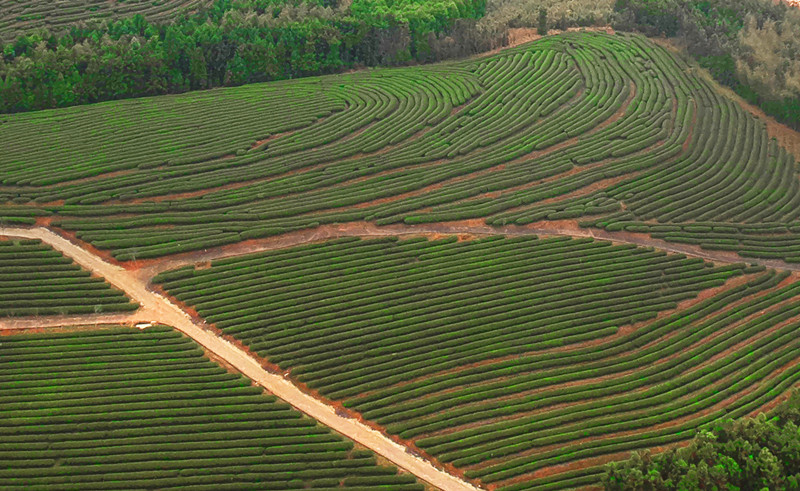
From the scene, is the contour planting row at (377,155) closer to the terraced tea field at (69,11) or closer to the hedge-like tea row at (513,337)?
the hedge-like tea row at (513,337)

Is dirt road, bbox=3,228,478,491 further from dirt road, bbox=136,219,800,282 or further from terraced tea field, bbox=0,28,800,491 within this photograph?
dirt road, bbox=136,219,800,282

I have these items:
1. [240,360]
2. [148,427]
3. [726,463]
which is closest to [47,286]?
[148,427]

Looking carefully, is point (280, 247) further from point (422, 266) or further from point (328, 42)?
point (328, 42)

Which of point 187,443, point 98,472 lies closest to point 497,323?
point 187,443

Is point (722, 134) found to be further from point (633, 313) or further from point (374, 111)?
point (374, 111)

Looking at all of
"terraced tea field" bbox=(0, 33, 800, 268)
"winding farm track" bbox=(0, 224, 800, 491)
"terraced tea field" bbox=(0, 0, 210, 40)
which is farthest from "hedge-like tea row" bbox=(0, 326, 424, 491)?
"terraced tea field" bbox=(0, 0, 210, 40)

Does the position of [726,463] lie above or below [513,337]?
below
